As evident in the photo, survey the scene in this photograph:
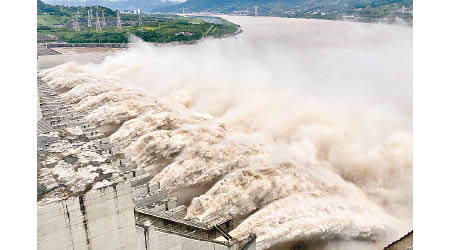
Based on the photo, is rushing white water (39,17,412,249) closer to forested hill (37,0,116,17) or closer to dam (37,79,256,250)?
dam (37,79,256,250)

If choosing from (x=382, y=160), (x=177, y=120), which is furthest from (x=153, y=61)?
(x=382, y=160)

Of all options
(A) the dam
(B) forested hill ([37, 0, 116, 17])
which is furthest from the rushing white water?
(B) forested hill ([37, 0, 116, 17])

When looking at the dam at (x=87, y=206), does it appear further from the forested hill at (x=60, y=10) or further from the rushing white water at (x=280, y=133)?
the forested hill at (x=60, y=10)

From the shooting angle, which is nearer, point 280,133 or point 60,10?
point 280,133

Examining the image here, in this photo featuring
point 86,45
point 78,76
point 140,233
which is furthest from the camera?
point 86,45

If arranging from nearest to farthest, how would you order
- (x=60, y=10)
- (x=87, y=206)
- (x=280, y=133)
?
(x=87, y=206) < (x=280, y=133) < (x=60, y=10)

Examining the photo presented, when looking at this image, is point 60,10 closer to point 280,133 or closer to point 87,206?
point 280,133

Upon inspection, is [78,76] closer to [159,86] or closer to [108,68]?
[108,68]

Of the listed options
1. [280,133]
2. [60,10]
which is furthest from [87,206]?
[60,10]
